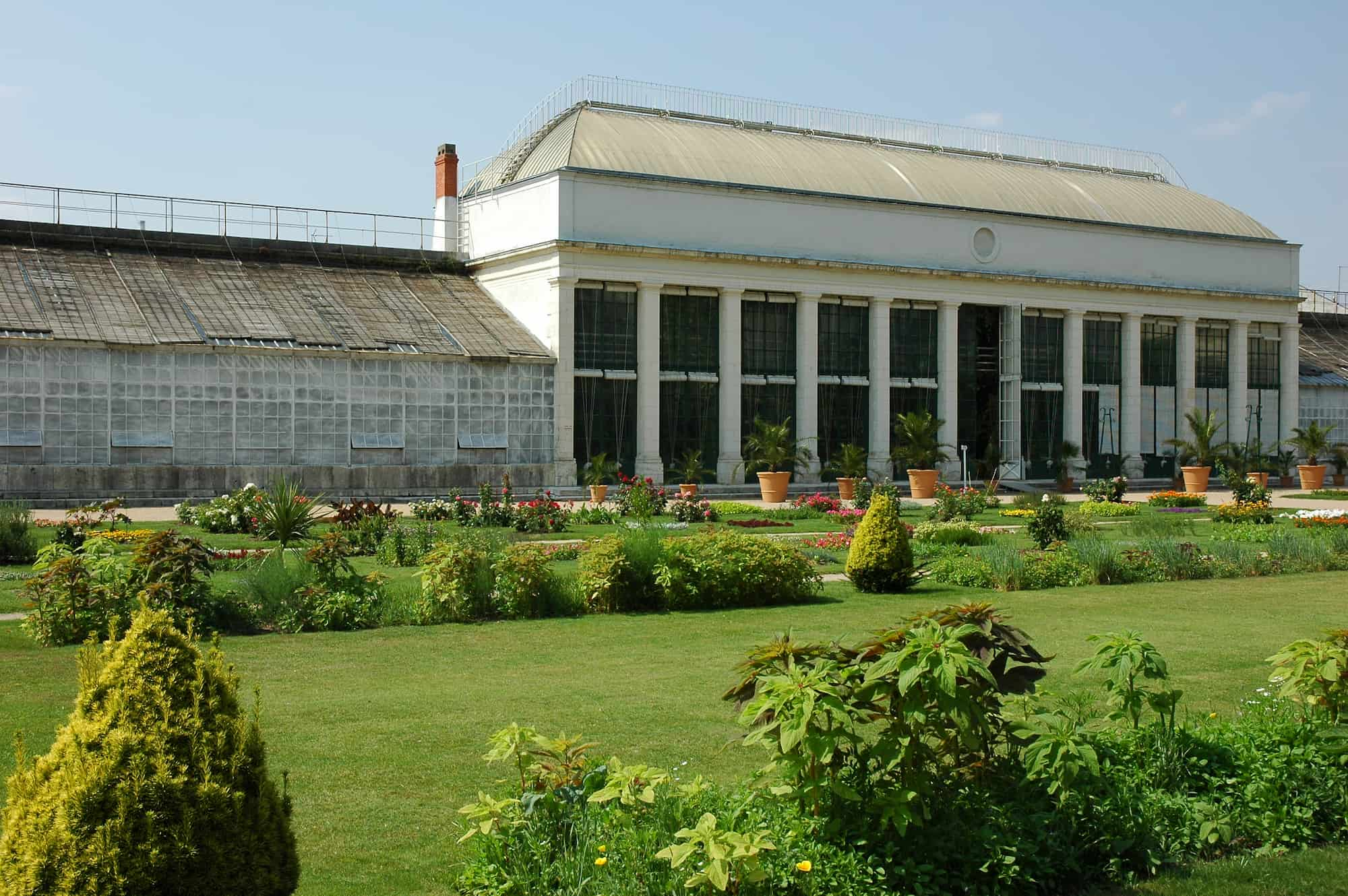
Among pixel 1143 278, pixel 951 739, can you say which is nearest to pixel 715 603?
pixel 951 739

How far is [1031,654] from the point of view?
707 cm

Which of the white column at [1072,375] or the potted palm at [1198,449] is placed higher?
the white column at [1072,375]

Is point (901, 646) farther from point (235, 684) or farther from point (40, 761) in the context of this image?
point (40, 761)

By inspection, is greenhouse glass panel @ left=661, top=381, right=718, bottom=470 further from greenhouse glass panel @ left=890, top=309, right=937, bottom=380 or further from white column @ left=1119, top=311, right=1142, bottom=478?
white column @ left=1119, top=311, right=1142, bottom=478

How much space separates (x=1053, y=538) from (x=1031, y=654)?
54.3ft

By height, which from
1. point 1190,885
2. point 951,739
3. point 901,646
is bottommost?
point 1190,885

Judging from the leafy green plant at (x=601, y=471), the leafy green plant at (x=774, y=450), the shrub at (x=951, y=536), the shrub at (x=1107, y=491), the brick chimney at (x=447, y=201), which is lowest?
the shrub at (x=951, y=536)

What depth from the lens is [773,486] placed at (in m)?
38.2

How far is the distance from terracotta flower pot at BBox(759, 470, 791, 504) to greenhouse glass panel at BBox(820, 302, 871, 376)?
7.98m

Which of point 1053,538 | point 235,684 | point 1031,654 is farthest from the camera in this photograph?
point 1053,538

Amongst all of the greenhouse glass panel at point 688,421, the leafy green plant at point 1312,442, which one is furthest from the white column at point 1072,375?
the greenhouse glass panel at point 688,421

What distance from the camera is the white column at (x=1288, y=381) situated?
5531 cm

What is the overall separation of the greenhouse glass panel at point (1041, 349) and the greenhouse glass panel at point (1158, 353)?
4.54 m

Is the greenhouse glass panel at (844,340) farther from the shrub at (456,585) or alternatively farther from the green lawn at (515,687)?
the shrub at (456,585)
